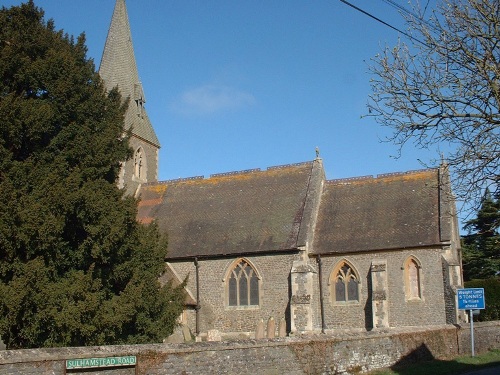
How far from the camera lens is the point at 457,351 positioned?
20.4 metres

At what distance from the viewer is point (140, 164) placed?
34875 mm

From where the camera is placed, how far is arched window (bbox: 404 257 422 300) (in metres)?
24.8

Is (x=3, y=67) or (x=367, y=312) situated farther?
(x=367, y=312)

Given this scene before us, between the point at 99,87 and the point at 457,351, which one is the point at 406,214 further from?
the point at 99,87

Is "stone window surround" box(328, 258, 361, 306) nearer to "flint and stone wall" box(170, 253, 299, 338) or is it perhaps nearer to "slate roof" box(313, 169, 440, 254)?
"slate roof" box(313, 169, 440, 254)

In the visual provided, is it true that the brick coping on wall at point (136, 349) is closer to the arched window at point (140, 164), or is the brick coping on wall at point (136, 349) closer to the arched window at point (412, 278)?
the arched window at point (412, 278)

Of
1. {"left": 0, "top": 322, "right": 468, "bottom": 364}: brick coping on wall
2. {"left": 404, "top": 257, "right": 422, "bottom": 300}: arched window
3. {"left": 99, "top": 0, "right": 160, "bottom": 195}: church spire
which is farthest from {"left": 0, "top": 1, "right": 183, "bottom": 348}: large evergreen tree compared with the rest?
{"left": 99, "top": 0, "right": 160, "bottom": 195}: church spire

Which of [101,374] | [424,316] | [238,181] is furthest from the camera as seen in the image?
[238,181]

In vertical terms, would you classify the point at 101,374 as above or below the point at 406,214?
below

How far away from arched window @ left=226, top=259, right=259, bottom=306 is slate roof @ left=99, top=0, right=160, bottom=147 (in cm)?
1188

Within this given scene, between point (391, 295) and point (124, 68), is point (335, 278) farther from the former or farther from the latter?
point (124, 68)

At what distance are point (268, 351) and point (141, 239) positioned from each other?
7.23 m

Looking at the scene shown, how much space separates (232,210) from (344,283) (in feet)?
22.2


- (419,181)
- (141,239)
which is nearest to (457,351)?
(419,181)
